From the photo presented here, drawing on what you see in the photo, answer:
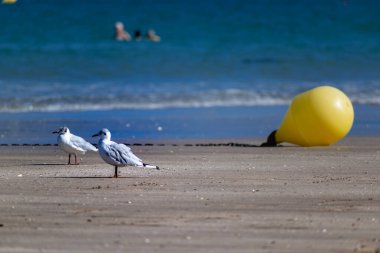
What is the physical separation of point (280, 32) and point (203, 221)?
34685 mm

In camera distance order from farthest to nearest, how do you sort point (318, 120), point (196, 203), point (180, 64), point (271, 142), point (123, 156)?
point (180, 64) < point (271, 142) < point (318, 120) < point (123, 156) < point (196, 203)

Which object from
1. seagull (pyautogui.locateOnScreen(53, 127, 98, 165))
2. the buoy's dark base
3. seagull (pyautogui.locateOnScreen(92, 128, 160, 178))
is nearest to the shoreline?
the buoy's dark base

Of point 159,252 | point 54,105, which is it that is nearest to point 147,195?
point 159,252

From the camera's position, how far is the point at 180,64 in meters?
32.2

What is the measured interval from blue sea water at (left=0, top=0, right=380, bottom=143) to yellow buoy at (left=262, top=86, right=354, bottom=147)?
1.86 m

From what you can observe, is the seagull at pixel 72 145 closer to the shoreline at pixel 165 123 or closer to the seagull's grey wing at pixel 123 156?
the seagull's grey wing at pixel 123 156

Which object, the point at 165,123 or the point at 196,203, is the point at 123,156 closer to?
the point at 196,203

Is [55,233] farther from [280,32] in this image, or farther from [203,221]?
[280,32]

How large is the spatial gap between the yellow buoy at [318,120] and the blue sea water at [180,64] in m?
1.86

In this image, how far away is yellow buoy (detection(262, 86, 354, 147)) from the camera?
1493 centimetres

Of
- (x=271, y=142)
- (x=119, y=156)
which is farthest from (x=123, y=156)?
(x=271, y=142)

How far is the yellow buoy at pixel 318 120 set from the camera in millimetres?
14930

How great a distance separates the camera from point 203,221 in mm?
8578

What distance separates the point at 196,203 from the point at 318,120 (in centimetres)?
566
